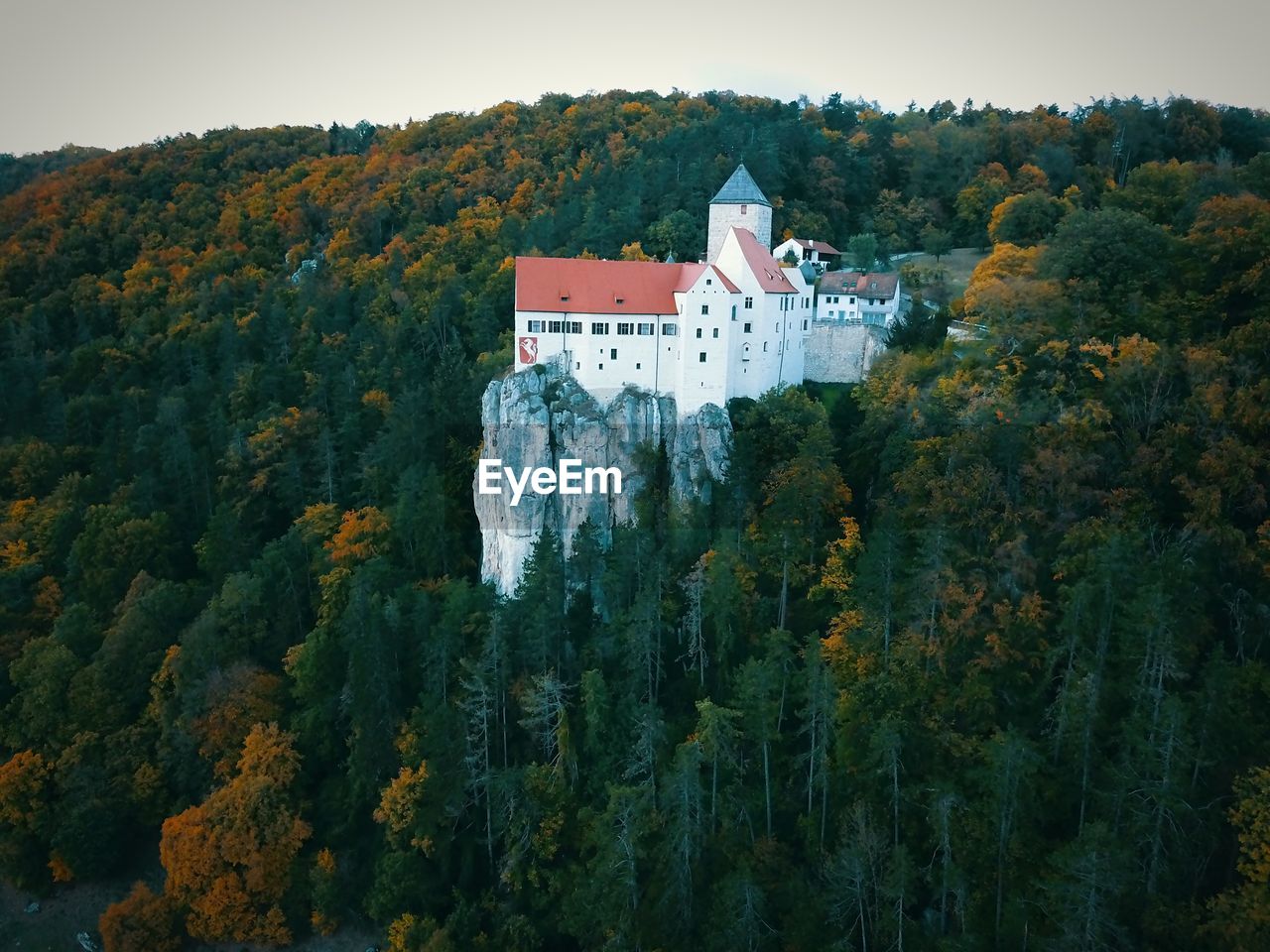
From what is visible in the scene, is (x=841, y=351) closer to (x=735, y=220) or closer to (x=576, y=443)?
(x=735, y=220)

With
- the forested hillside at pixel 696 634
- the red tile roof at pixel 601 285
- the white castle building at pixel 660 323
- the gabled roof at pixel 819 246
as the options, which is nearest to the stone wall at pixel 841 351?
the forested hillside at pixel 696 634

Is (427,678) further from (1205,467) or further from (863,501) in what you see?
(1205,467)

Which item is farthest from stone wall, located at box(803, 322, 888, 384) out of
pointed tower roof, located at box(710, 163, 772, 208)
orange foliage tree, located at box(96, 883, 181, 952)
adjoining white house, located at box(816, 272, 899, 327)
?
orange foliage tree, located at box(96, 883, 181, 952)

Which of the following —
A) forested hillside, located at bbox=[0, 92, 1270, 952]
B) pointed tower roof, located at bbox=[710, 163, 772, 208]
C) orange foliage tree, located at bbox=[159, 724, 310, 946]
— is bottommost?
orange foliage tree, located at bbox=[159, 724, 310, 946]

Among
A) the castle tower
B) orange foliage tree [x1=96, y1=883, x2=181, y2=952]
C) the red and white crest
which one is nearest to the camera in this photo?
orange foliage tree [x1=96, y1=883, x2=181, y2=952]

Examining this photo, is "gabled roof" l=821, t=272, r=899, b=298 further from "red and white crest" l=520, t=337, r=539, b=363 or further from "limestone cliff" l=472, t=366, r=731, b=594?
"red and white crest" l=520, t=337, r=539, b=363

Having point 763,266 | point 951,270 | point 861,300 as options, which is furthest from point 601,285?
point 951,270
